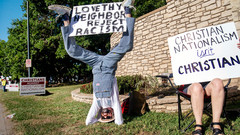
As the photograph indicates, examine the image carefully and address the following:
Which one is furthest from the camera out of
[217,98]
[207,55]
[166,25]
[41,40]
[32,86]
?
[41,40]

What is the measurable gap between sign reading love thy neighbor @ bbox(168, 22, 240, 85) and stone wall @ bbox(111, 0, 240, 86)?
6.40ft

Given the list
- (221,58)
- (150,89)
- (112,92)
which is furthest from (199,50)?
(150,89)

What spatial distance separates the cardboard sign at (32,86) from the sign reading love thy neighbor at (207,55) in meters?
7.26

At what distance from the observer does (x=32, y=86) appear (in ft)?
25.1

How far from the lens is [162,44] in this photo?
622cm

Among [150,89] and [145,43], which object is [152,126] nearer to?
[150,89]

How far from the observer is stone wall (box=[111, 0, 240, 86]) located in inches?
175

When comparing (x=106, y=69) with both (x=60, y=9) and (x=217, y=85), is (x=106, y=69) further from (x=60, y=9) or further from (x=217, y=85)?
(x=217, y=85)

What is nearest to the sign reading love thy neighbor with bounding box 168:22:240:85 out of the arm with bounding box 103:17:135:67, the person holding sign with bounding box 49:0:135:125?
the arm with bounding box 103:17:135:67

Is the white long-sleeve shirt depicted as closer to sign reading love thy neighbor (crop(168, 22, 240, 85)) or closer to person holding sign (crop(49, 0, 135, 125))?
person holding sign (crop(49, 0, 135, 125))

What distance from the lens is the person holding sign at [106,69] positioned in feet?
8.65

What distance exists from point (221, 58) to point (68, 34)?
2.53 m

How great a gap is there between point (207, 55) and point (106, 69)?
1.65m

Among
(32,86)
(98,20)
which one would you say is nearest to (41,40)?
(32,86)
